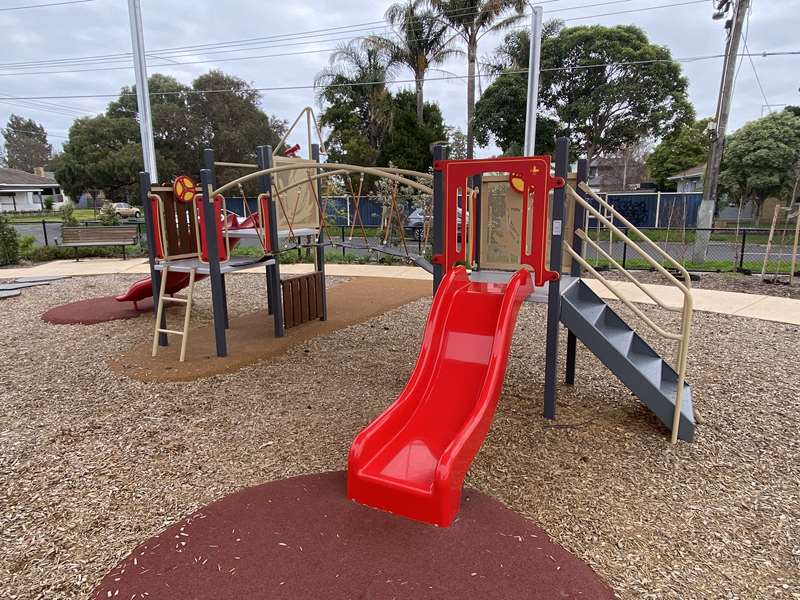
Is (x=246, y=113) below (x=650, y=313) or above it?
above

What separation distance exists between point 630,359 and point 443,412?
1.75 meters

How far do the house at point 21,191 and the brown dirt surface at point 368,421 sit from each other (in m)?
54.3

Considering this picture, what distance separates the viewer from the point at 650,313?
301 inches

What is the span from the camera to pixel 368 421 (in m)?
4.17

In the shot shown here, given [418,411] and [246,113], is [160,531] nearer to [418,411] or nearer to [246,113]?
[418,411]

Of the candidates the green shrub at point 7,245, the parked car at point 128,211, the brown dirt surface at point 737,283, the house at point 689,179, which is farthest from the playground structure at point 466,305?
the parked car at point 128,211

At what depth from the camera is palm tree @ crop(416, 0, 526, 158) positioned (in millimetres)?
20000

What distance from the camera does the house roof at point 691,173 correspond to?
3150 centimetres

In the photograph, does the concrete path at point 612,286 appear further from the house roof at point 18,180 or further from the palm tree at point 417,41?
the house roof at point 18,180

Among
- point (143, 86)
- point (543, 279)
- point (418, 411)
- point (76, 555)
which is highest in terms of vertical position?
point (143, 86)

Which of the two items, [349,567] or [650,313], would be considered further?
[650,313]

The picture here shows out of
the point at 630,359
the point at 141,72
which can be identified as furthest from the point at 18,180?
the point at 630,359

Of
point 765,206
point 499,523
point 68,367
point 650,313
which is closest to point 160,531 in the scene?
point 499,523

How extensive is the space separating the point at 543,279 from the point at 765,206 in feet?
100
